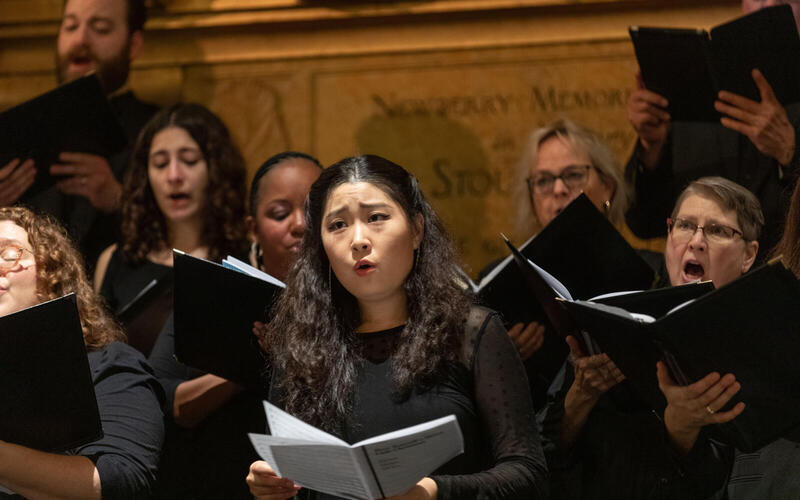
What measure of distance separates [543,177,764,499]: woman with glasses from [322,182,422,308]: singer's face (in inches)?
20.2

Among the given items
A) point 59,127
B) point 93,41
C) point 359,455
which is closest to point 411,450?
point 359,455

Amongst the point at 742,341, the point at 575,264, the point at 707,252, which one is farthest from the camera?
the point at 575,264

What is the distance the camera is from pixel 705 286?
2447 millimetres

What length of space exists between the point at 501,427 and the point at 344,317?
52 centimetres

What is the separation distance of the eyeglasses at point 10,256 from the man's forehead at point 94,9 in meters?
1.93

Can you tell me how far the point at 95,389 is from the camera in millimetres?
2648

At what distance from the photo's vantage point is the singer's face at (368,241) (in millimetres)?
2535

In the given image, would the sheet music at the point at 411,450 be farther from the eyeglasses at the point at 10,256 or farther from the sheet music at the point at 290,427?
the eyeglasses at the point at 10,256

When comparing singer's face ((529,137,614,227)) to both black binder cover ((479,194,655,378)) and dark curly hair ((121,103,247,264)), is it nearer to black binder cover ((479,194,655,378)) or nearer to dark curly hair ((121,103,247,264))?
black binder cover ((479,194,655,378))

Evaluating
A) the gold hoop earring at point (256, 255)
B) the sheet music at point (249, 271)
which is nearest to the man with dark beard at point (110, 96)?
the gold hoop earring at point (256, 255)

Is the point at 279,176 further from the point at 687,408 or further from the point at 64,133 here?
the point at 687,408

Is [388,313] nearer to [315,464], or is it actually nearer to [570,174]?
[315,464]

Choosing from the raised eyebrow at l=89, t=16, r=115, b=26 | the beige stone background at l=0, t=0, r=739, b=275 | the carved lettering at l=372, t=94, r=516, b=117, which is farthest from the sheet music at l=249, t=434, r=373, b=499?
the raised eyebrow at l=89, t=16, r=115, b=26

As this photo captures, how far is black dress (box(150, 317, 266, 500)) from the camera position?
317 cm
